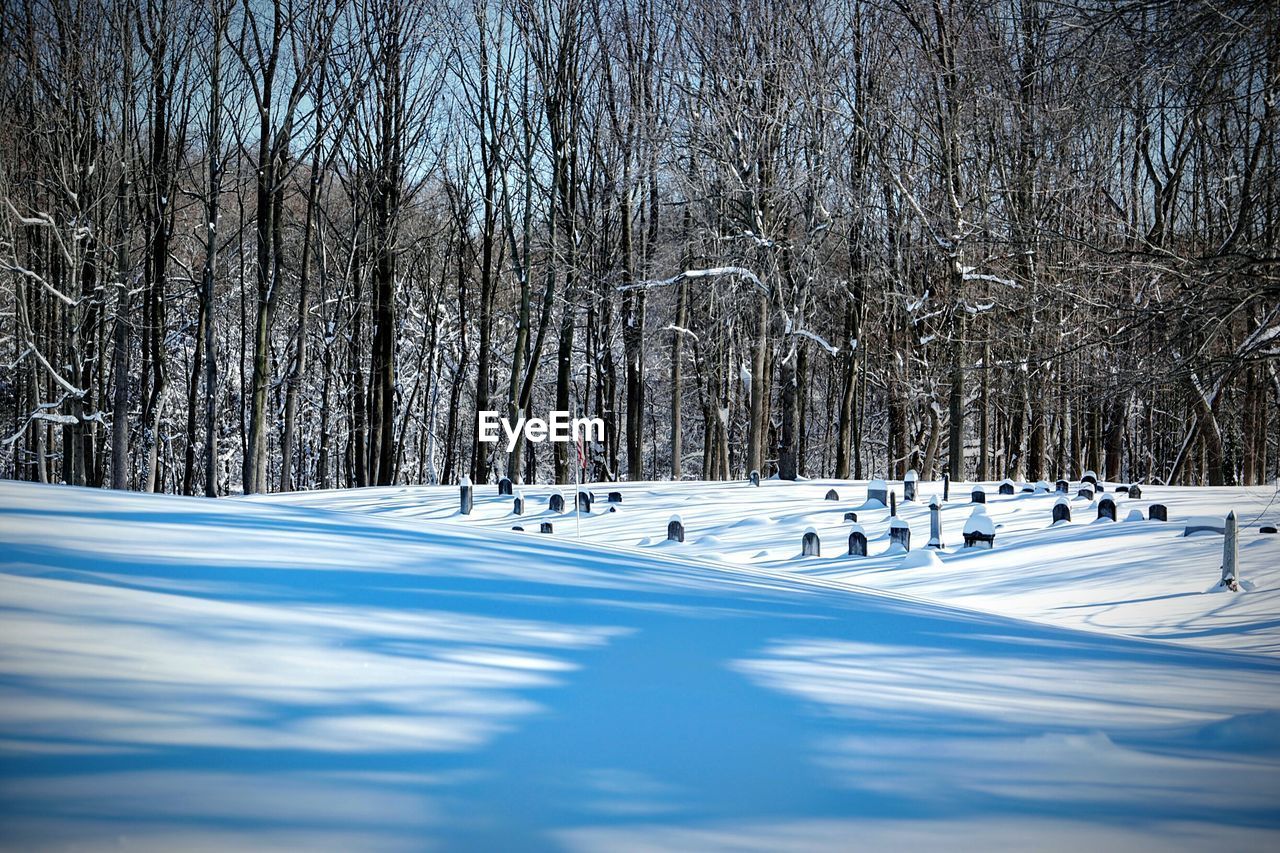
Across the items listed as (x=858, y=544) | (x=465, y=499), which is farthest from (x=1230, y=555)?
(x=465, y=499)

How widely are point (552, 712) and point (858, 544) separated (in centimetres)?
818

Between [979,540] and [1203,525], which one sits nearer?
[1203,525]

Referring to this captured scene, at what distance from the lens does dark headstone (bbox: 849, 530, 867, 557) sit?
9.98 meters

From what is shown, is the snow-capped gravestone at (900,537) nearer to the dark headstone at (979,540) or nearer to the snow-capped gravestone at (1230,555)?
the dark headstone at (979,540)

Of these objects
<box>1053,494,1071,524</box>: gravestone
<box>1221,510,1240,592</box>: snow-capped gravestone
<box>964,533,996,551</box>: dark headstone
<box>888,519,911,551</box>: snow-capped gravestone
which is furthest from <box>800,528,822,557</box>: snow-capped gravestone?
<box>1221,510,1240,592</box>: snow-capped gravestone

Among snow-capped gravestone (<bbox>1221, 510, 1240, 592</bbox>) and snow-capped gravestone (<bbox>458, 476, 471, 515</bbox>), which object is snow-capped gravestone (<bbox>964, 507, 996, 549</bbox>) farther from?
snow-capped gravestone (<bbox>458, 476, 471, 515</bbox>)

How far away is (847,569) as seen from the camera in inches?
376

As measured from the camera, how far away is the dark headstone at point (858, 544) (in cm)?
998

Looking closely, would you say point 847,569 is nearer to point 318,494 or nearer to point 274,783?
point 274,783

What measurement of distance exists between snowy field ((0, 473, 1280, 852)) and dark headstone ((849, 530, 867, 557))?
18.0 feet

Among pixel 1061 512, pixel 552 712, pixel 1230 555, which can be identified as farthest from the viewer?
pixel 1061 512

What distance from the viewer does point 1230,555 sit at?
802 cm

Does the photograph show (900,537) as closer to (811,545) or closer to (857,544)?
(857,544)

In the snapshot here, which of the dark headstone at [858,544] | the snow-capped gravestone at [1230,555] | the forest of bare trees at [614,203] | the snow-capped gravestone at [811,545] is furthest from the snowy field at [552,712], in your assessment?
the forest of bare trees at [614,203]
